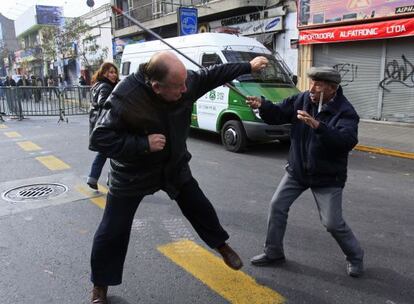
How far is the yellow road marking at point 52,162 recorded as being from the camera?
23.9ft

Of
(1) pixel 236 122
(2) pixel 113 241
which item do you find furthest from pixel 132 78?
(1) pixel 236 122

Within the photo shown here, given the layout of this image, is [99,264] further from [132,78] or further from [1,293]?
[132,78]

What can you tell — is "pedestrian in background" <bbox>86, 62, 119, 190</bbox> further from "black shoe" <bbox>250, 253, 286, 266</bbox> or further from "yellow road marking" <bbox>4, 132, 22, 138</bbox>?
"yellow road marking" <bbox>4, 132, 22, 138</bbox>

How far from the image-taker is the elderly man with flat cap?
10.0 ft

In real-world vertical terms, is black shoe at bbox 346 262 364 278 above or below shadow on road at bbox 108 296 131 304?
above

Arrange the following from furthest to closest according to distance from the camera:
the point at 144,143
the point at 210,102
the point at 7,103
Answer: the point at 7,103 → the point at 210,102 → the point at 144,143

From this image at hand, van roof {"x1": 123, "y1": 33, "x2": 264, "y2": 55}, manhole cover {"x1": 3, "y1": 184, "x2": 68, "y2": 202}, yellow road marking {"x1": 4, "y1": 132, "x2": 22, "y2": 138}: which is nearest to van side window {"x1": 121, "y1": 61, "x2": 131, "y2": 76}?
van roof {"x1": 123, "y1": 33, "x2": 264, "y2": 55}

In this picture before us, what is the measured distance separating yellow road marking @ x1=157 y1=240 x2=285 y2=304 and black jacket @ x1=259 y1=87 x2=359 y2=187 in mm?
922

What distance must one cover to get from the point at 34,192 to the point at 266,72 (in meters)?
5.27

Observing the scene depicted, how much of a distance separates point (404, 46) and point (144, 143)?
11.3 metres

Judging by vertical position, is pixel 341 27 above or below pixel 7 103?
above

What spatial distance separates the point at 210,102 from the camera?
926 cm

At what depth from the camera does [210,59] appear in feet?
29.4

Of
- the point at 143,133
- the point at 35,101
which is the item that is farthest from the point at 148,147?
the point at 35,101
